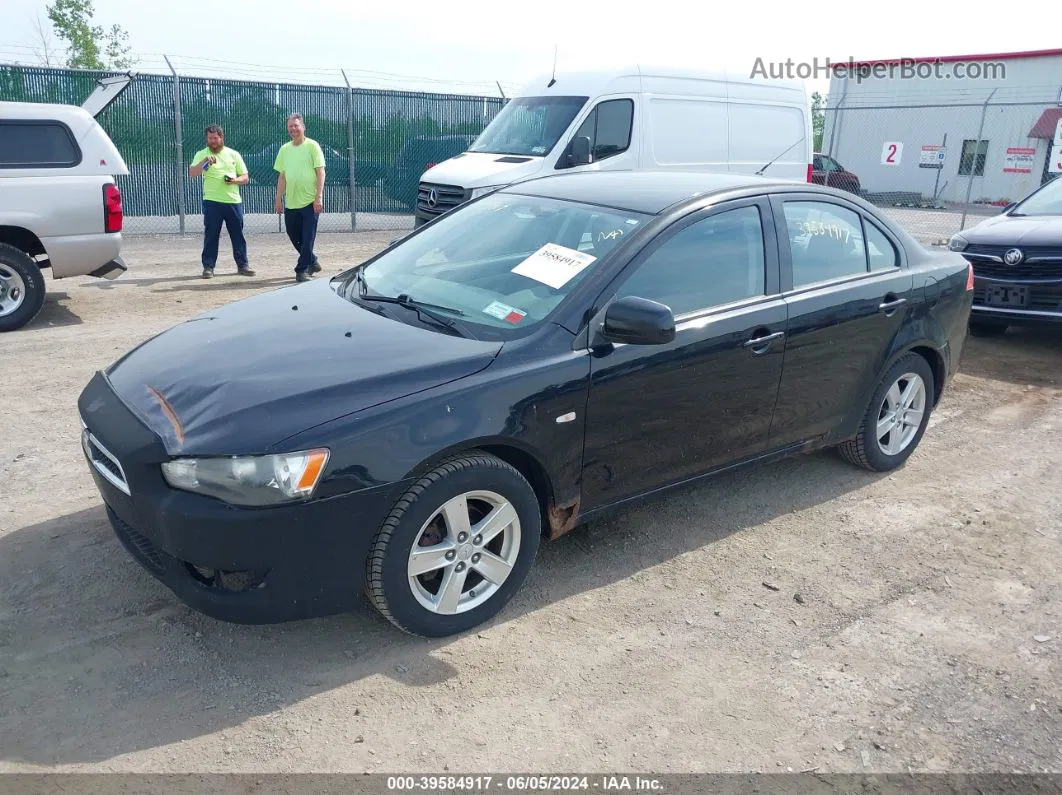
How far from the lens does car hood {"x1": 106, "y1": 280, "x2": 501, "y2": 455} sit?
3.12 m

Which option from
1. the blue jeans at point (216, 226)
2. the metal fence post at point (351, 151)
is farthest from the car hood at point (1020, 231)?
the metal fence post at point (351, 151)

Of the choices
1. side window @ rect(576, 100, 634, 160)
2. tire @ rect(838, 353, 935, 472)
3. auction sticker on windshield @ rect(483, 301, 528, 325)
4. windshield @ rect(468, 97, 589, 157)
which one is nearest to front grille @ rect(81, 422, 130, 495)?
auction sticker on windshield @ rect(483, 301, 528, 325)

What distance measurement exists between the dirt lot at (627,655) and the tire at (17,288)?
12.0 ft

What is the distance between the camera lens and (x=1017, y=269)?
317 inches

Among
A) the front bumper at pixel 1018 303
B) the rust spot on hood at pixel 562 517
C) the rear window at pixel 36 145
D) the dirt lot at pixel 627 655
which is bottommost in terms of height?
the dirt lot at pixel 627 655

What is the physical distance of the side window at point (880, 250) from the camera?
16.1ft

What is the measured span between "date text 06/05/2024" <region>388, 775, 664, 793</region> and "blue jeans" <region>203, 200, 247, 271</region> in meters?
9.29

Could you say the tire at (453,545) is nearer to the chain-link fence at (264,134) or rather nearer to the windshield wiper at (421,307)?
the windshield wiper at (421,307)

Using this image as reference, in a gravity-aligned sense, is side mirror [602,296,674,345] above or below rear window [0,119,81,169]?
below

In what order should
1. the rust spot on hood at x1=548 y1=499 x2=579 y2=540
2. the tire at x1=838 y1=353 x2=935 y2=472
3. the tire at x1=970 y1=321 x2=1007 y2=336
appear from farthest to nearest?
1. the tire at x1=970 y1=321 x2=1007 y2=336
2. the tire at x1=838 y1=353 x2=935 y2=472
3. the rust spot on hood at x1=548 y1=499 x2=579 y2=540

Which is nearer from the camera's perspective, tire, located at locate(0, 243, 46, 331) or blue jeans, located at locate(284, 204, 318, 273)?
tire, located at locate(0, 243, 46, 331)

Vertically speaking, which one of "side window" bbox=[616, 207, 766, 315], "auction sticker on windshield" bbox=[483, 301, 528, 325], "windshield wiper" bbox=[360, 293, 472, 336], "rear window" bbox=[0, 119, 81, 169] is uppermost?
"rear window" bbox=[0, 119, 81, 169]

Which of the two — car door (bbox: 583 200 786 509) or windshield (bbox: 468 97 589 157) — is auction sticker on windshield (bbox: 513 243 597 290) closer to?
car door (bbox: 583 200 786 509)

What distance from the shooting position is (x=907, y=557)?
4.33 metres
